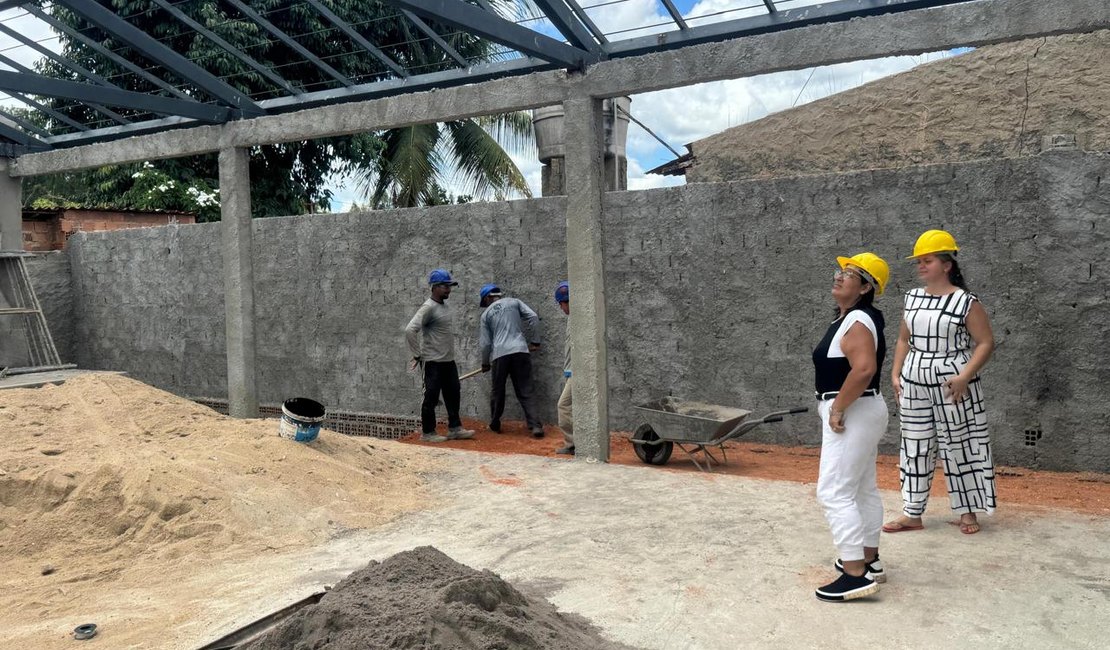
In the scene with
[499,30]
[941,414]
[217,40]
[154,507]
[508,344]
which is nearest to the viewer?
[941,414]

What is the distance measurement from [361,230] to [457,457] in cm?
372

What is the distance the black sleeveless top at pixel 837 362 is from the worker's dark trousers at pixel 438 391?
5624mm

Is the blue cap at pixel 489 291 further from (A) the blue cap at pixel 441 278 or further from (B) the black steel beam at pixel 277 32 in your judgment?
(B) the black steel beam at pixel 277 32

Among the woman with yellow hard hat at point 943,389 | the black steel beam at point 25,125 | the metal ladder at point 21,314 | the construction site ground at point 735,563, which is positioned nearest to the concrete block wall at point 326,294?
the metal ladder at point 21,314

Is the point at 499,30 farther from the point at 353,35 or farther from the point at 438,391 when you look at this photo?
the point at 438,391

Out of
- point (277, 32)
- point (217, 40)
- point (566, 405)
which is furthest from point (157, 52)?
point (566, 405)

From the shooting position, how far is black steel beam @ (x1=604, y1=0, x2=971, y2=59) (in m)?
5.77

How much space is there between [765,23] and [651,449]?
11.8 feet

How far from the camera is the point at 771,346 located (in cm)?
773

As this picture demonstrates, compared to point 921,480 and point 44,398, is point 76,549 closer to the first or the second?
point 44,398

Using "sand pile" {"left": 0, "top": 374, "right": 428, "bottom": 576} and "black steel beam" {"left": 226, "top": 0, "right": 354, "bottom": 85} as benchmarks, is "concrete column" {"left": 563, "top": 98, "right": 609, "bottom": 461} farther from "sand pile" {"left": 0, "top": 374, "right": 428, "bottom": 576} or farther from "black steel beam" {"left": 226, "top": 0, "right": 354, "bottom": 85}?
"black steel beam" {"left": 226, "top": 0, "right": 354, "bottom": 85}

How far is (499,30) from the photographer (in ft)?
20.0

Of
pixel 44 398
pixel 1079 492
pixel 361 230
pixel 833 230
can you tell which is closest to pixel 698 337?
pixel 833 230

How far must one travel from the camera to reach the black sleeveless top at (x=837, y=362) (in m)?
3.90
